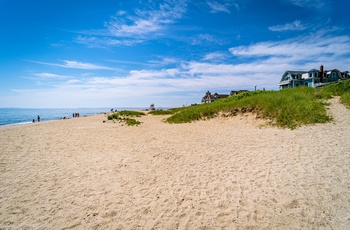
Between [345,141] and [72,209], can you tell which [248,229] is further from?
[345,141]

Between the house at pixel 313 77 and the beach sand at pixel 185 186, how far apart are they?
4695cm

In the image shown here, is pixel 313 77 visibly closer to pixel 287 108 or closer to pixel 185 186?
pixel 287 108

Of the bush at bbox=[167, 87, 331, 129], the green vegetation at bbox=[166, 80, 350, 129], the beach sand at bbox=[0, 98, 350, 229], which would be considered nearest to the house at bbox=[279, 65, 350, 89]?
the green vegetation at bbox=[166, 80, 350, 129]

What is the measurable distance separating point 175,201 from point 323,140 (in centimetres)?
996

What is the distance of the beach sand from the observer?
16.2 ft

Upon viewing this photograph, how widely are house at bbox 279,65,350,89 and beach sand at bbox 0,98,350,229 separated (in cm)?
4695

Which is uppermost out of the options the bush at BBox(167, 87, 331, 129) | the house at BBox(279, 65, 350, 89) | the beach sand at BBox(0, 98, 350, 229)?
the house at BBox(279, 65, 350, 89)

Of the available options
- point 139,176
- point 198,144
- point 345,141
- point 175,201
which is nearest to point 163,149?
point 198,144

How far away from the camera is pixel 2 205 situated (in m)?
5.69

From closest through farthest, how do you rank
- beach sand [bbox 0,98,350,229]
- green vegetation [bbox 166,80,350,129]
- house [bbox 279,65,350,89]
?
beach sand [bbox 0,98,350,229]
green vegetation [bbox 166,80,350,129]
house [bbox 279,65,350,89]

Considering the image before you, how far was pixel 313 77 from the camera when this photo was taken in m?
47.8

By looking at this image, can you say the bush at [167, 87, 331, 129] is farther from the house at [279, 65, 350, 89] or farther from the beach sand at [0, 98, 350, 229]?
the house at [279, 65, 350, 89]

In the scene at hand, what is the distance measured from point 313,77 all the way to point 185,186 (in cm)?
5669

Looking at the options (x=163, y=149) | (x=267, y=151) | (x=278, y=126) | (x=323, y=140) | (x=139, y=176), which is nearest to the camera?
(x=139, y=176)
